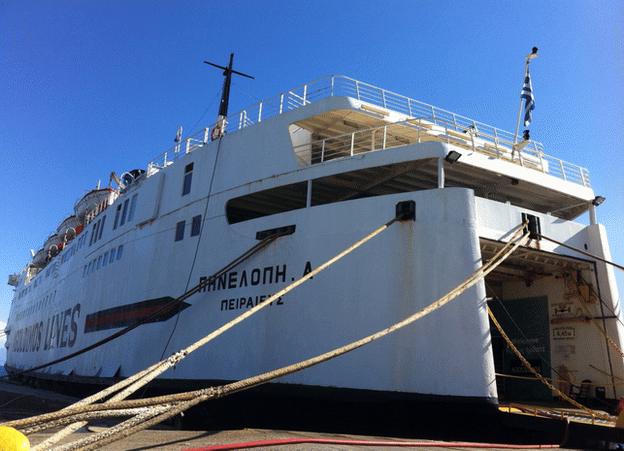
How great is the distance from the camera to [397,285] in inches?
318

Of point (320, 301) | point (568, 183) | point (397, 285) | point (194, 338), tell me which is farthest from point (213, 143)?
point (568, 183)

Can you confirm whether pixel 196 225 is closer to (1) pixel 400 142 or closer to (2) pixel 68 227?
(1) pixel 400 142

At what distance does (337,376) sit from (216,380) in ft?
8.96

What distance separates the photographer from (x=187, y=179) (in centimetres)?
1279

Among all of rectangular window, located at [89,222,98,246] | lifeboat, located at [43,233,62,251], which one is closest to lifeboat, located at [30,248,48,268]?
lifeboat, located at [43,233,62,251]

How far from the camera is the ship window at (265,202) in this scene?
1115 cm

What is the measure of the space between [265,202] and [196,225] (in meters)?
1.66

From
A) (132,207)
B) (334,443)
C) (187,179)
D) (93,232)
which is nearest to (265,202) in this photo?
(187,179)

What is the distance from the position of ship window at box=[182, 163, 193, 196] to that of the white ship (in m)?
0.03

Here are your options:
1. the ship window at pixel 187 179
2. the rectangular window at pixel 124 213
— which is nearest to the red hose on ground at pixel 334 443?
the ship window at pixel 187 179

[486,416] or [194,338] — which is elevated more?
[194,338]

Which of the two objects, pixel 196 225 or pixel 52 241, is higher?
pixel 52 241

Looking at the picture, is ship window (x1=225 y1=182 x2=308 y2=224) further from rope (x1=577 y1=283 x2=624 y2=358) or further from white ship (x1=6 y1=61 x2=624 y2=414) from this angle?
rope (x1=577 y1=283 x2=624 y2=358)

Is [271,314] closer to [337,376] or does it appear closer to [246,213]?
[337,376]
